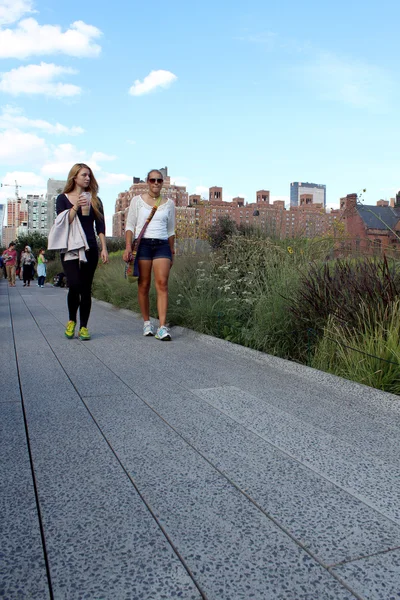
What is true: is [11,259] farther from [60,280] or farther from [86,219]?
[86,219]

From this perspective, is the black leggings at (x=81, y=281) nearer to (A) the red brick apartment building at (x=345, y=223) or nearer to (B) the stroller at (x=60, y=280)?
(A) the red brick apartment building at (x=345, y=223)

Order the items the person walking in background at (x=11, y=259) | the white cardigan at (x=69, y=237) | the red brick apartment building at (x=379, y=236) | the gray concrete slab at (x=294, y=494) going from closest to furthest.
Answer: the gray concrete slab at (x=294, y=494), the red brick apartment building at (x=379, y=236), the white cardigan at (x=69, y=237), the person walking in background at (x=11, y=259)

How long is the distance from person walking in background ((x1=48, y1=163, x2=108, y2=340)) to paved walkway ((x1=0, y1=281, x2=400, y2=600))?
225cm

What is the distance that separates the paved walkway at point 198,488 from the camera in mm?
1604

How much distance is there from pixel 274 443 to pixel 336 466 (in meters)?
0.39

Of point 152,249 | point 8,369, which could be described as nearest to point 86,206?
point 152,249

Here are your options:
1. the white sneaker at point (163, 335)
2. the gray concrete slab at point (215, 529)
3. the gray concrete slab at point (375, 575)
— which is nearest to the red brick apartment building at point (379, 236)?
the white sneaker at point (163, 335)

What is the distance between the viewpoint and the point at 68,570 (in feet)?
5.36

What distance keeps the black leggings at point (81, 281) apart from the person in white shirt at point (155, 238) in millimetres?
483

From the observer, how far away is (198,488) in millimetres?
2203

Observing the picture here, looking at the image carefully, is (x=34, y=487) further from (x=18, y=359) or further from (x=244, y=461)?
(x=18, y=359)

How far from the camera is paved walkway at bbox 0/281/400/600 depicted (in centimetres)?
160

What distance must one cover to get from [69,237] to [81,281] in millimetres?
546

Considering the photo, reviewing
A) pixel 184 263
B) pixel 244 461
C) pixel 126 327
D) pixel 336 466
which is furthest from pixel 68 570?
pixel 184 263
